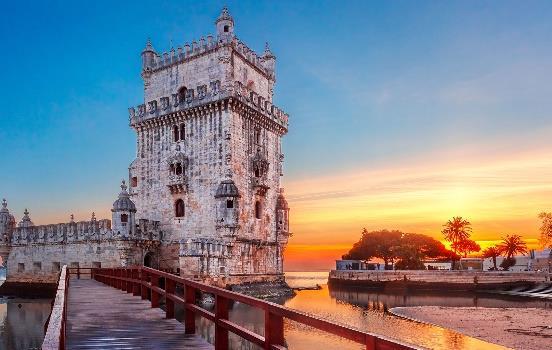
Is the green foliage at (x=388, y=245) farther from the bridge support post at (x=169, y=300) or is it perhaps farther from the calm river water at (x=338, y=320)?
the bridge support post at (x=169, y=300)

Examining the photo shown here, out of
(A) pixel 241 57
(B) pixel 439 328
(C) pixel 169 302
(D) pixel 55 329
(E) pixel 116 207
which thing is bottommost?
(B) pixel 439 328

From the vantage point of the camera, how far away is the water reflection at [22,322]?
77.0 feet

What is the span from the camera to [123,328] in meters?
11.3

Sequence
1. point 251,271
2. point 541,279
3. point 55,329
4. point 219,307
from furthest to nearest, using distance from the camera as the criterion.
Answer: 1. point 541,279
2. point 251,271
3. point 219,307
4. point 55,329

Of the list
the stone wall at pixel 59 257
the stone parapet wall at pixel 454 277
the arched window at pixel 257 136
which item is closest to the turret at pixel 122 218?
the stone wall at pixel 59 257

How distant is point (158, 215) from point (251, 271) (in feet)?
31.7

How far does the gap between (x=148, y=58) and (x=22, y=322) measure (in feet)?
87.9

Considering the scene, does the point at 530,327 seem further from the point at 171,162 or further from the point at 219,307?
the point at 171,162

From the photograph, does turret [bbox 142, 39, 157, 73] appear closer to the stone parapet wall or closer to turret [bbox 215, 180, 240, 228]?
turret [bbox 215, 180, 240, 228]

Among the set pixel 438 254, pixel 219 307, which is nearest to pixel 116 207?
pixel 219 307

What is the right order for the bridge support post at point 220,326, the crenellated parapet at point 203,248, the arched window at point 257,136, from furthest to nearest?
1. the arched window at point 257,136
2. the crenellated parapet at point 203,248
3. the bridge support post at point 220,326

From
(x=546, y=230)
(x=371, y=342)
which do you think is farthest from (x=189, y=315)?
(x=546, y=230)

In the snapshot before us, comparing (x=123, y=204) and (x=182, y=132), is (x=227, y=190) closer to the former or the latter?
(x=182, y=132)

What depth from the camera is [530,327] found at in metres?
28.1
